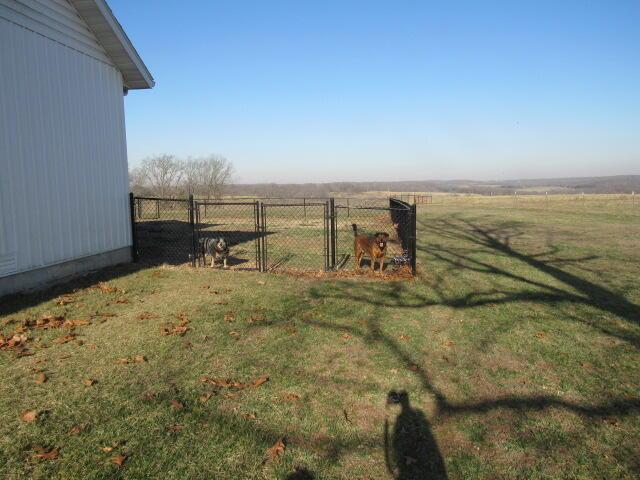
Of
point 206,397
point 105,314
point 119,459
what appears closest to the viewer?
point 119,459

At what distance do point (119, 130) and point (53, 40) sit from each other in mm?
2316

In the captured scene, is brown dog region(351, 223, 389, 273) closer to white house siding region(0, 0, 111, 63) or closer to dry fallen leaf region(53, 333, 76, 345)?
dry fallen leaf region(53, 333, 76, 345)

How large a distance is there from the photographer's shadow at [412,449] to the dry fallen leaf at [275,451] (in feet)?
2.48

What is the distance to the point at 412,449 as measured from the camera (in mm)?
3127

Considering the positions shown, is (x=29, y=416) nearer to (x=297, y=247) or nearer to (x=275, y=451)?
(x=275, y=451)

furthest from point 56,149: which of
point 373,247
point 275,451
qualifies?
point 275,451

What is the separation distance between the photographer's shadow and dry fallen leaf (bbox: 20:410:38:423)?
2.77 m

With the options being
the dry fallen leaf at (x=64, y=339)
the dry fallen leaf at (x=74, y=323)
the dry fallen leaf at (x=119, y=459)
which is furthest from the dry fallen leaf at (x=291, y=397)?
the dry fallen leaf at (x=74, y=323)

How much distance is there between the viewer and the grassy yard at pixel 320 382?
2998 millimetres

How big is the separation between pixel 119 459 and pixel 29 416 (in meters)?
1.07

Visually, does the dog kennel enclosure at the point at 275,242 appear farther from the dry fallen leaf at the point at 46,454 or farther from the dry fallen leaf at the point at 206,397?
the dry fallen leaf at the point at 46,454

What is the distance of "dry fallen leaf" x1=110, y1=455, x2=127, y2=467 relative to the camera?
2.89 meters

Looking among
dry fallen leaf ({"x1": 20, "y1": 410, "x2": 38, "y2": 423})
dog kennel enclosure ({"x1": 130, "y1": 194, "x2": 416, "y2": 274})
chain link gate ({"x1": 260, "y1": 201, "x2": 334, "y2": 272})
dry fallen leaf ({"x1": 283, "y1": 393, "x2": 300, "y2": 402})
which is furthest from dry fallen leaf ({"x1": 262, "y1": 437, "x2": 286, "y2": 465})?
chain link gate ({"x1": 260, "y1": 201, "x2": 334, "y2": 272})

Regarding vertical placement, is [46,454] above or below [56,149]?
below
